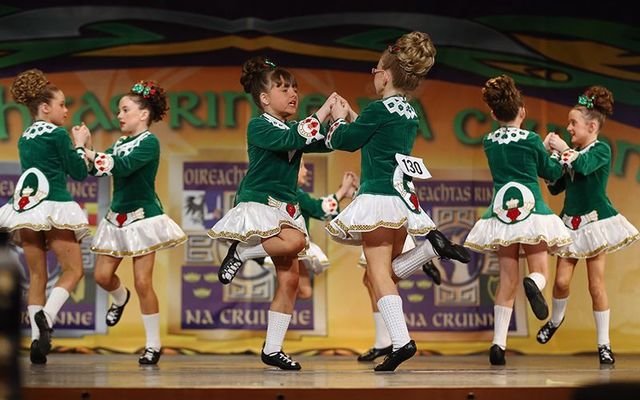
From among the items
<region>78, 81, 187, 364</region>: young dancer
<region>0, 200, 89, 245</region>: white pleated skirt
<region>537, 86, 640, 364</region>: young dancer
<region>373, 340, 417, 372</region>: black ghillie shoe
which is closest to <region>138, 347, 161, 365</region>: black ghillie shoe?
<region>78, 81, 187, 364</region>: young dancer

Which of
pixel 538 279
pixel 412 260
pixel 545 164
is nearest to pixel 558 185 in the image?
pixel 545 164

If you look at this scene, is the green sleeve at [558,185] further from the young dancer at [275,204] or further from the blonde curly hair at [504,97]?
the young dancer at [275,204]

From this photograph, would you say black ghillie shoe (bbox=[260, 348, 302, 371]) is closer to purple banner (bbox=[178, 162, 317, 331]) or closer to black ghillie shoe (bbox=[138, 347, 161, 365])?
black ghillie shoe (bbox=[138, 347, 161, 365])

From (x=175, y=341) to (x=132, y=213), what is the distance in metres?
2.00

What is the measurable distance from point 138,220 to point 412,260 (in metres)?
1.80

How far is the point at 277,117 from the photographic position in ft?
17.4

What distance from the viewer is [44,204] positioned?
5.82m

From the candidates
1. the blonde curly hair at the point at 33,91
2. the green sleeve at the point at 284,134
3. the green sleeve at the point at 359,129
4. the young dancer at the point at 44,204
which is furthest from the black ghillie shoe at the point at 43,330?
the green sleeve at the point at 359,129

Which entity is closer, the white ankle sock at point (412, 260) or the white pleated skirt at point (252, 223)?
the white ankle sock at point (412, 260)

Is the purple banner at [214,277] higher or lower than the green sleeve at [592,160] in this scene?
lower

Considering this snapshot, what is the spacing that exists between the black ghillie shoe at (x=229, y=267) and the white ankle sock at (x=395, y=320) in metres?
0.88

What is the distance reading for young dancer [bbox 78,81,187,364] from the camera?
18.9 feet

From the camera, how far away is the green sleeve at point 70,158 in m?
5.67

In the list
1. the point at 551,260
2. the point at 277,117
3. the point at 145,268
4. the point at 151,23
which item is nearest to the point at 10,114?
the point at 151,23
